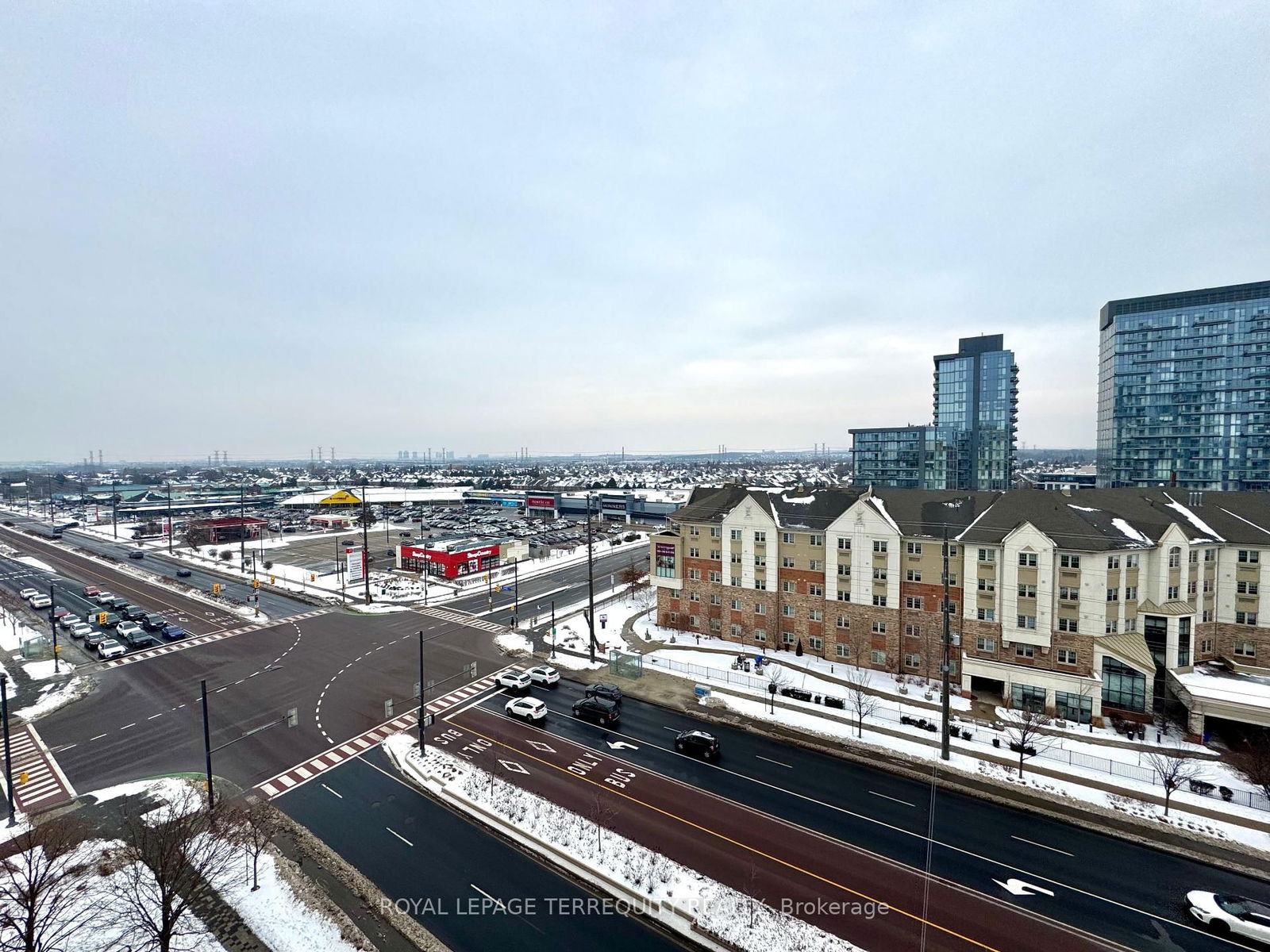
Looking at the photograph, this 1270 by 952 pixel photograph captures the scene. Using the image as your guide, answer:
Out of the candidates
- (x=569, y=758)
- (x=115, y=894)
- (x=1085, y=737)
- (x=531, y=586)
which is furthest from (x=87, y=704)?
(x=1085, y=737)

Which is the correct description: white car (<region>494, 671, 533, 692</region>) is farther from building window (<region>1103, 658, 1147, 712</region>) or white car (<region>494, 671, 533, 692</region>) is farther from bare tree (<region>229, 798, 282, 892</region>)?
building window (<region>1103, 658, 1147, 712</region>)

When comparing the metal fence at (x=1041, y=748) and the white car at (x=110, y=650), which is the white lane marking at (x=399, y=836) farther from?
the white car at (x=110, y=650)

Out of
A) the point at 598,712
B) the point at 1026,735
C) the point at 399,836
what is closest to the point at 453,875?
the point at 399,836

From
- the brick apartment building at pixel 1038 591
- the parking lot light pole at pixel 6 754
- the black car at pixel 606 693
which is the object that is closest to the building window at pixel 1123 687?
the brick apartment building at pixel 1038 591

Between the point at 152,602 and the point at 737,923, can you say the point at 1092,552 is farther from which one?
the point at 152,602

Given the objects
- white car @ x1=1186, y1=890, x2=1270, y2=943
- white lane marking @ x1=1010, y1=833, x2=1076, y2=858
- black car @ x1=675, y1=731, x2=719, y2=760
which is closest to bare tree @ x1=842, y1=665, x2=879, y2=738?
white lane marking @ x1=1010, y1=833, x2=1076, y2=858

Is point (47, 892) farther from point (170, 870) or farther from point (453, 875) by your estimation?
point (453, 875)
